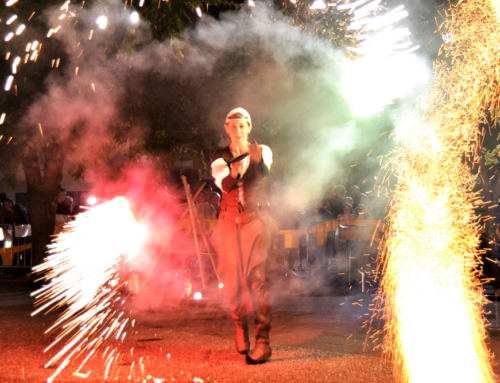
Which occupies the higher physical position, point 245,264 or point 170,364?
point 245,264

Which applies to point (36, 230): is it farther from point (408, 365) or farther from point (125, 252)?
point (408, 365)

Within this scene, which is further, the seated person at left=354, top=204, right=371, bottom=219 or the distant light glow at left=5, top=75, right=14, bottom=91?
the seated person at left=354, top=204, right=371, bottom=219

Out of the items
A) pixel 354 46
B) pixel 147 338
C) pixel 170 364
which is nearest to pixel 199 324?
pixel 147 338

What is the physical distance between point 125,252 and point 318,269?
16.1 feet

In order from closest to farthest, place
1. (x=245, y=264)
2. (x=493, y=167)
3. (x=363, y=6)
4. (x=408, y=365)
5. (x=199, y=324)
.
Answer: (x=408, y=365) → (x=245, y=264) → (x=199, y=324) → (x=363, y=6) → (x=493, y=167)

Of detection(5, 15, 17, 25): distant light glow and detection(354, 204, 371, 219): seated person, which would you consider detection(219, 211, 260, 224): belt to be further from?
detection(354, 204, 371, 219): seated person

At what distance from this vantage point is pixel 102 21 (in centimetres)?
845

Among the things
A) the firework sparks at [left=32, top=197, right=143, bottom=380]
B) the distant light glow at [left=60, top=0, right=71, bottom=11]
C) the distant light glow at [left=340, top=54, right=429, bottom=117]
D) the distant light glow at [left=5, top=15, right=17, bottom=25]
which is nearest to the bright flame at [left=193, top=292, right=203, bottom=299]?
the firework sparks at [left=32, top=197, right=143, bottom=380]

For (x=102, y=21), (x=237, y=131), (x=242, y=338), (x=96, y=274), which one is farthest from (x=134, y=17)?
(x=242, y=338)

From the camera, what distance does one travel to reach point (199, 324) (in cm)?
638

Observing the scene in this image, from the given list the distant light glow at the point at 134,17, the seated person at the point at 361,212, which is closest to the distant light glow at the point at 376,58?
the seated person at the point at 361,212

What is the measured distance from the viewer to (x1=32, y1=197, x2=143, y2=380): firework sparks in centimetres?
672

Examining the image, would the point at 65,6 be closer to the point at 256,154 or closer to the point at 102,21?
the point at 102,21

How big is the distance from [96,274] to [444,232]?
5.08m
